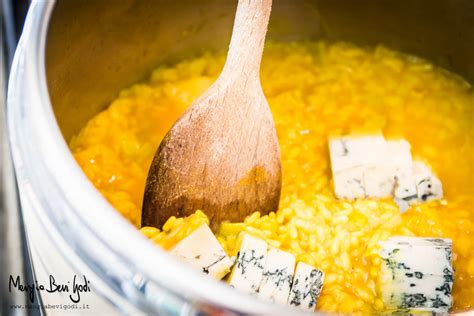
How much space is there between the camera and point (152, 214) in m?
1.76

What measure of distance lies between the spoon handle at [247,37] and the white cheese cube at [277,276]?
19.0 inches

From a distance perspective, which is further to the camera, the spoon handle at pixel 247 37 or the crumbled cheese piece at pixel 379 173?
the crumbled cheese piece at pixel 379 173

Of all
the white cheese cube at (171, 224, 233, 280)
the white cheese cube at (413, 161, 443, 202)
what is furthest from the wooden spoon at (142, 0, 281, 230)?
the white cheese cube at (413, 161, 443, 202)

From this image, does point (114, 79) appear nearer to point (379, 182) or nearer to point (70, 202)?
point (379, 182)

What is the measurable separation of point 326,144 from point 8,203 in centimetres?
105

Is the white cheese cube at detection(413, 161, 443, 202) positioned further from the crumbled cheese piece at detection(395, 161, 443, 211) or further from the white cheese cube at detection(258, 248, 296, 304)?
the white cheese cube at detection(258, 248, 296, 304)

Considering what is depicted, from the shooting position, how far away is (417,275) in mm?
1664

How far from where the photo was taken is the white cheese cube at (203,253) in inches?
60.1

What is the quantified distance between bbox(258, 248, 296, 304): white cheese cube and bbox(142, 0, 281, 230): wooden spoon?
0.84ft

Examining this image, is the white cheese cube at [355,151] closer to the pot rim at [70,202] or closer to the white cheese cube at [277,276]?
the white cheese cube at [277,276]

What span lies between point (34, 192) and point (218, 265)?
1.73 feet
